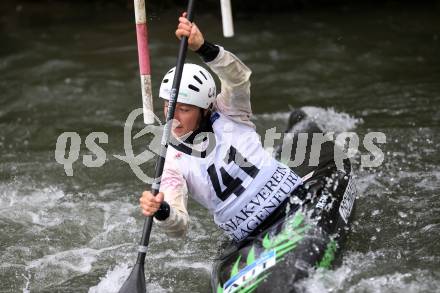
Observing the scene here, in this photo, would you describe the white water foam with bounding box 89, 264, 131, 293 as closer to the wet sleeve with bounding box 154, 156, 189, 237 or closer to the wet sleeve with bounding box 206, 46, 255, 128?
the wet sleeve with bounding box 154, 156, 189, 237

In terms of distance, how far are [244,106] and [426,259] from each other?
1.60 meters

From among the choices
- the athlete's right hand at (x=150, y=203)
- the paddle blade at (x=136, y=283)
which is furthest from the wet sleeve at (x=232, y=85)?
the paddle blade at (x=136, y=283)

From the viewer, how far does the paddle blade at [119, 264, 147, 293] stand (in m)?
4.41

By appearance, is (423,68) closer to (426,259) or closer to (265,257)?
(426,259)

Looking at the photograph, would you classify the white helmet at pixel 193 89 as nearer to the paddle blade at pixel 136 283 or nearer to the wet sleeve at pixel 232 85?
the wet sleeve at pixel 232 85

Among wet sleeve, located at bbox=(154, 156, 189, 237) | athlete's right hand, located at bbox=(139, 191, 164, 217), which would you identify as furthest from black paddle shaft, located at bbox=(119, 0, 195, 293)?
athlete's right hand, located at bbox=(139, 191, 164, 217)

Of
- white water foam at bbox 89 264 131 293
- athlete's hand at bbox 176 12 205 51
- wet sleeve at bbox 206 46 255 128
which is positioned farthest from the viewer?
white water foam at bbox 89 264 131 293

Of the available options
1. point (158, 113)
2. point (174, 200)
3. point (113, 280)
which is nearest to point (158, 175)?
point (174, 200)

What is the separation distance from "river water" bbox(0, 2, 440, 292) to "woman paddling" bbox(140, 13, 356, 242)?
61 cm

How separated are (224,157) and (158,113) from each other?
161 inches

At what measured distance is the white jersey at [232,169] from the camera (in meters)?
4.60

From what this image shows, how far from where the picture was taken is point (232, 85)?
459 cm

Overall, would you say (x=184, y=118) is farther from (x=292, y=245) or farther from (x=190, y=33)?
(x=292, y=245)

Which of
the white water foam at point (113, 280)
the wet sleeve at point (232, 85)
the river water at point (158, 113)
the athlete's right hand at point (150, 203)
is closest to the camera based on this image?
the athlete's right hand at point (150, 203)
